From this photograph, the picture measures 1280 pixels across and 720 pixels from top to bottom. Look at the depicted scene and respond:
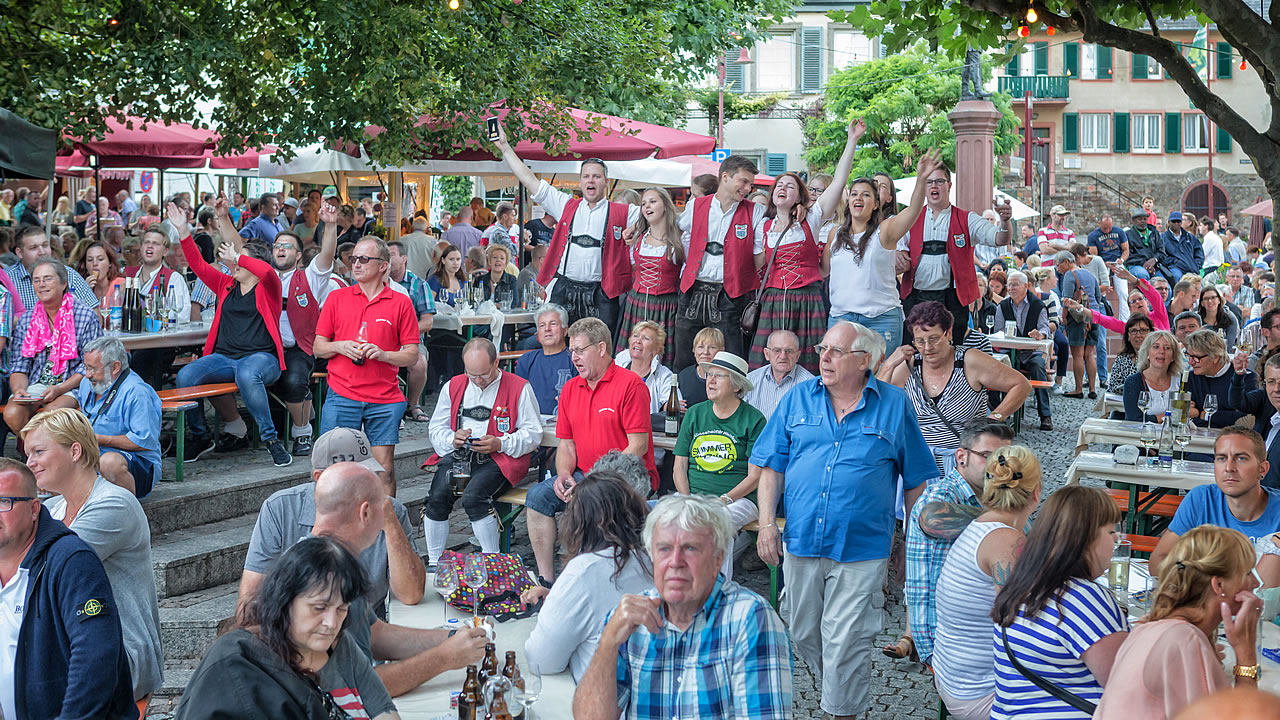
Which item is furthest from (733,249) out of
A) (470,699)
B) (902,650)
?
(470,699)

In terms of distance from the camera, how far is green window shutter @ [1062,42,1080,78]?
45.8 m

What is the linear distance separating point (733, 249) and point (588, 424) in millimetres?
1969

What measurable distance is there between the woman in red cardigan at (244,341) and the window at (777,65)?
38389 mm

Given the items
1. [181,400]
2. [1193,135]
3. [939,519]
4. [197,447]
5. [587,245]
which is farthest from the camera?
[1193,135]

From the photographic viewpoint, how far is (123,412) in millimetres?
7164

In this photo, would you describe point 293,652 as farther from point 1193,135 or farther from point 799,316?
point 1193,135

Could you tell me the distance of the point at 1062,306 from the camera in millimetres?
15086

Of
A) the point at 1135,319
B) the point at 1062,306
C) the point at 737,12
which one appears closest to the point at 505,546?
the point at 1135,319

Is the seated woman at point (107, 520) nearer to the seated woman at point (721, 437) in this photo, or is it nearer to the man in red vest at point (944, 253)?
the seated woman at point (721, 437)

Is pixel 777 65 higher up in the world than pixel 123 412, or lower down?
higher up

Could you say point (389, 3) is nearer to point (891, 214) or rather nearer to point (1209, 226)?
point (891, 214)

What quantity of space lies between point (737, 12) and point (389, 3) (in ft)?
35.0

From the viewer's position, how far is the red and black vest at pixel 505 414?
24.8ft

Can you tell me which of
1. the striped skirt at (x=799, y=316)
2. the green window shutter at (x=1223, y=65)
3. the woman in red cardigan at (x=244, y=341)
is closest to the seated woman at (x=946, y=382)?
the striped skirt at (x=799, y=316)
